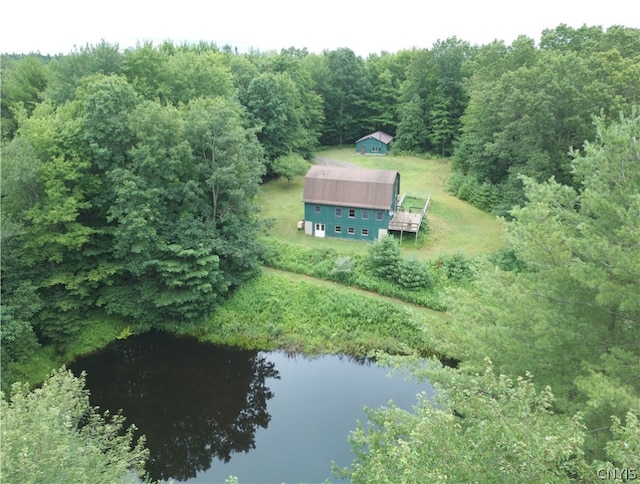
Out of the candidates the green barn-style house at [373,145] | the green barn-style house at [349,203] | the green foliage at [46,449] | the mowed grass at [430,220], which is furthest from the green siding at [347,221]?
the green barn-style house at [373,145]

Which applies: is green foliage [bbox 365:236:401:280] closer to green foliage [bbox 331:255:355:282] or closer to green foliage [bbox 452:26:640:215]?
green foliage [bbox 331:255:355:282]

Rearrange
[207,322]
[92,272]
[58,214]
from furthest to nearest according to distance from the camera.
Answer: [207,322]
[92,272]
[58,214]

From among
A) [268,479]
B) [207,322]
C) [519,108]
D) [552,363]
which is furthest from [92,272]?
[519,108]

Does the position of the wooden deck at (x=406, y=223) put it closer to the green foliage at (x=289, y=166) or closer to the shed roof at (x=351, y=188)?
the shed roof at (x=351, y=188)

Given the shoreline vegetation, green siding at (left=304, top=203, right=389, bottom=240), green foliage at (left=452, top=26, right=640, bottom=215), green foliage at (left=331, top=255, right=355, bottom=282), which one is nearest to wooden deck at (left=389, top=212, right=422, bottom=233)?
green siding at (left=304, top=203, right=389, bottom=240)

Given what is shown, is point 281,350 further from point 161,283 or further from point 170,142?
point 170,142

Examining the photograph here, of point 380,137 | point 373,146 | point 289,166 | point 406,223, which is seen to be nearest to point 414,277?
point 406,223
